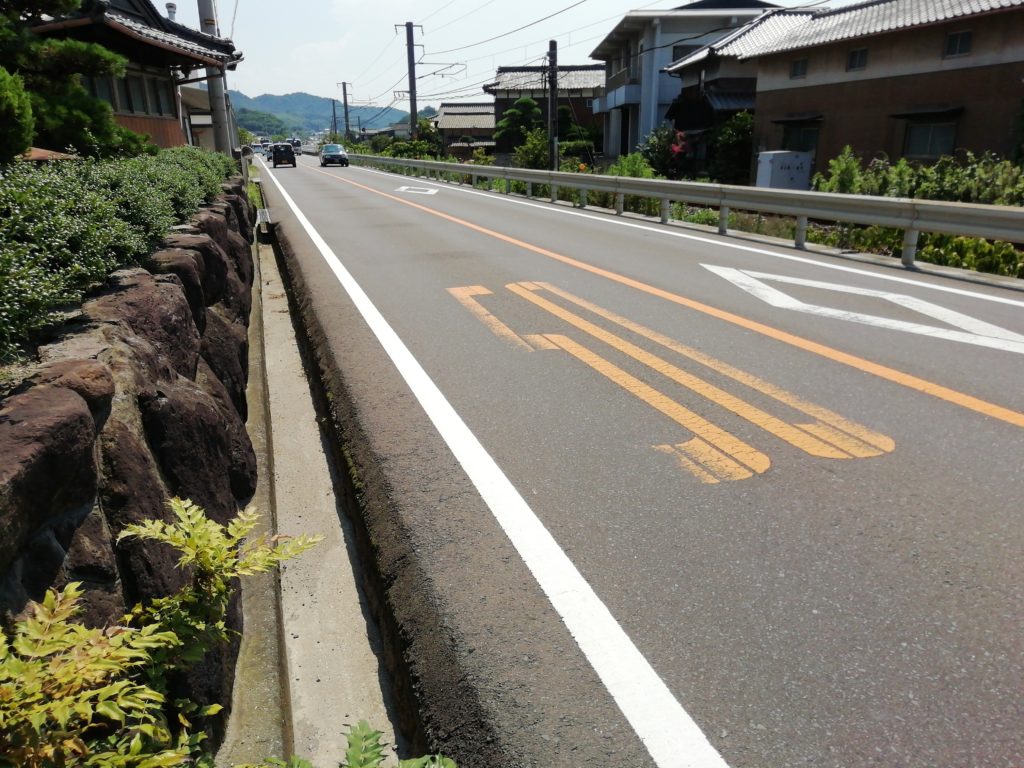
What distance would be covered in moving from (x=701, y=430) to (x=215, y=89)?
19.0 meters

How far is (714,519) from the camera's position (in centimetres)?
336

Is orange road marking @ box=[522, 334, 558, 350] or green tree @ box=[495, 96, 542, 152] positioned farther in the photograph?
green tree @ box=[495, 96, 542, 152]

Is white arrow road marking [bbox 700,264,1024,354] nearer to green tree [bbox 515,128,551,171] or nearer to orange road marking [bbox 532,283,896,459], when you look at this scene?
orange road marking [bbox 532,283,896,459]

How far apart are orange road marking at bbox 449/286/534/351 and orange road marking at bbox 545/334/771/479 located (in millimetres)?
746

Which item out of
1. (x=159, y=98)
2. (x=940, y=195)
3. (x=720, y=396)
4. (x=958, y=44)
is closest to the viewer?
(x=720, y=396)

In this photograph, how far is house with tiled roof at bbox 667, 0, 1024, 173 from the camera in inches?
838

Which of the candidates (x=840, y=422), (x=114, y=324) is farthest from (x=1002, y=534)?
(x=114, y=324)

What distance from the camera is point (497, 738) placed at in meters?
2.23

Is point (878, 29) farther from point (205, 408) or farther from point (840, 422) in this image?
point (205, 408)

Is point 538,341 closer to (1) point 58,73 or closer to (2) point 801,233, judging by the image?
(1) point 58,73

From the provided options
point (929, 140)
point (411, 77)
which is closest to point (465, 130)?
point (411, 77)

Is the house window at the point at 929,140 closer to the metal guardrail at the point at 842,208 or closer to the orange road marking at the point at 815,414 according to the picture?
the metal guardrail at the point at 842,208

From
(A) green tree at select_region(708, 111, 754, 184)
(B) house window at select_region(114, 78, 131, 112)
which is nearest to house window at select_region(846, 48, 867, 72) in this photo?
(A) green tree at select_region(708, 111, 754, 184)

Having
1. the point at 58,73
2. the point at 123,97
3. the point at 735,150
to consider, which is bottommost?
the point at 735,150
